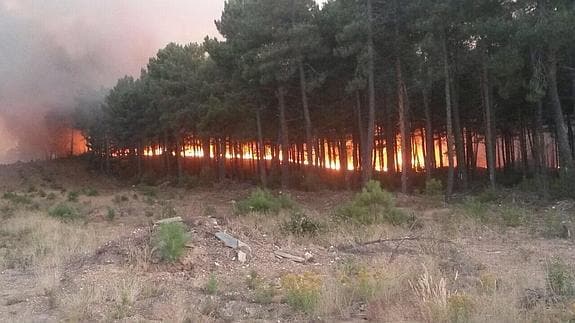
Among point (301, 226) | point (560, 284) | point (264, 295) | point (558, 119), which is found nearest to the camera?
point (560, 284)

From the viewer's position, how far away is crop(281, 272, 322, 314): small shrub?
25.4 ft

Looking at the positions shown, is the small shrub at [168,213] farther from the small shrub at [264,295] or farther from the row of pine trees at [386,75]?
the small shrub at [264,295]

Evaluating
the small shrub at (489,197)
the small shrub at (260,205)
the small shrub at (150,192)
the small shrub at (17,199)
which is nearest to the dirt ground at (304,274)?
the small shrub at (260,205)

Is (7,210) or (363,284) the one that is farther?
(7,210)

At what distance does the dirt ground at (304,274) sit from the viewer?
7469mm

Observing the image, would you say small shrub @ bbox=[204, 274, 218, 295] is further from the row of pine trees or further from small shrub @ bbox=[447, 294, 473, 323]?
the row of pine trees

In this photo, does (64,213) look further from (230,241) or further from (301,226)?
(230,241)

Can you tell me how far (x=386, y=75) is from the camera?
30.4 m

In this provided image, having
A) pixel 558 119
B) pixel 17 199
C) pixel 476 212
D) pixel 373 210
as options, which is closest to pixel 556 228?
pixel 476 212

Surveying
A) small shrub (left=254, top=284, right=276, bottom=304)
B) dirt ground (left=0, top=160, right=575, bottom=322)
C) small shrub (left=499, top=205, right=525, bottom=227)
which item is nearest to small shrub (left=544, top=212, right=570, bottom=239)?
dirt ground (left=0, top=160, right=575, bottom=322)

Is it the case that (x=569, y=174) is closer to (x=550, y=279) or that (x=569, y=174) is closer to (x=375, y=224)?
(x=375, y=224)

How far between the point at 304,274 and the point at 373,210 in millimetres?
8013

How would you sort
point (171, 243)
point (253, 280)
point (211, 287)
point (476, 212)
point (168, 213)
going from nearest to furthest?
point (211, 287) < point (253, 280) < point (171, 243) < point (476, 212) < point (168, 213)

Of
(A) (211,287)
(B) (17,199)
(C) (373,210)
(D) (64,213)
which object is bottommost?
(A) (211,287)
